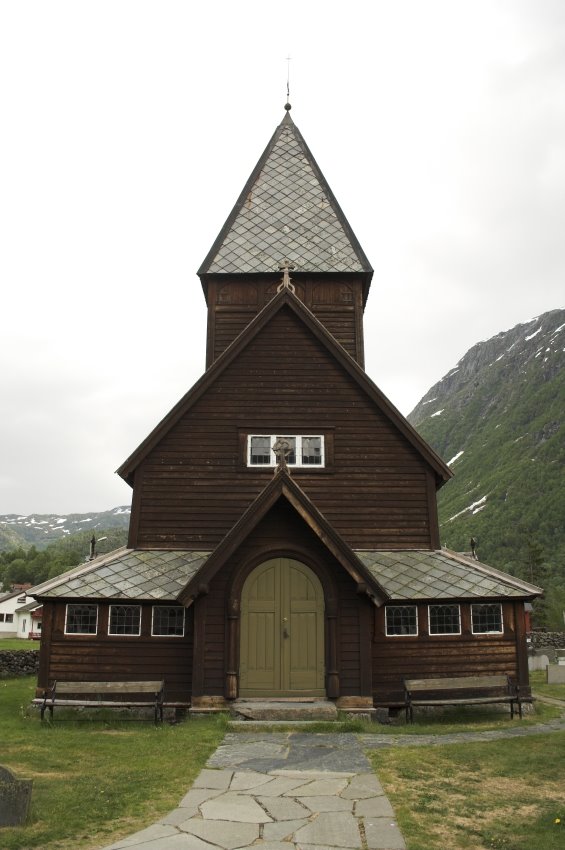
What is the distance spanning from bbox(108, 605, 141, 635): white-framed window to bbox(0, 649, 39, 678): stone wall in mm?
15045

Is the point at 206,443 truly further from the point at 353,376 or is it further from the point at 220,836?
Answer: the point at 220,836

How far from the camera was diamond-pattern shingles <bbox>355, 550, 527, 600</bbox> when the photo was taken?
51.8 ft

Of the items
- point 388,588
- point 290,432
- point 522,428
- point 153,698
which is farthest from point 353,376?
point 522,428

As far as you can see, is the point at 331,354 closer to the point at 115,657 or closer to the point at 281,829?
the point at 115,657

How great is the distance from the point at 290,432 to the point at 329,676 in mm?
6113

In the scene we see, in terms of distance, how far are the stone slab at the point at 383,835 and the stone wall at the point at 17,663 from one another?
2440 centimetres

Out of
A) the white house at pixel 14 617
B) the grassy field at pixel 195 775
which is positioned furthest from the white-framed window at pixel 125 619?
the white house at pixel 14 617

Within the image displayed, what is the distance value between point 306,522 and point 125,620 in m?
4.76

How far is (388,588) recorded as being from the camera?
15672mm

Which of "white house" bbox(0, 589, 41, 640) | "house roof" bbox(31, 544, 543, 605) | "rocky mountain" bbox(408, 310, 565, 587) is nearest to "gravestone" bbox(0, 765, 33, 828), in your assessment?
"house roof" bbox(31, 544, 543, 605)

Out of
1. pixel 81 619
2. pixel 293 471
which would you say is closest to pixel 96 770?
pixel 81 619

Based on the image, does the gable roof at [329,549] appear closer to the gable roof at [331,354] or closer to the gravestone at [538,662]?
the gable roof at [331,354]

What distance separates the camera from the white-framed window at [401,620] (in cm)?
1603

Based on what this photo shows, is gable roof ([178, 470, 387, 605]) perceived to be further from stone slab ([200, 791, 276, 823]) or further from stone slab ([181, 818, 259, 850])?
stone slab ([181, 818, 259, 850])
